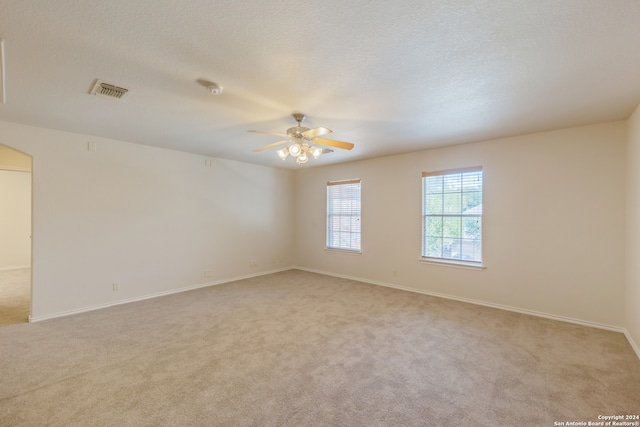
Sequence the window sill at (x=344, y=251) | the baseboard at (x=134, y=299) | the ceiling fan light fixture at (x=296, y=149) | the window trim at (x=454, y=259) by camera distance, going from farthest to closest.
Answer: the window sill at (x=344, y=251), the window trim at (x=454, y=259), the baseboard at (x=134, y=299), the ceiling fan light fixture at (x=296, y=149)

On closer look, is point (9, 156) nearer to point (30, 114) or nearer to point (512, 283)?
point (30, 114)

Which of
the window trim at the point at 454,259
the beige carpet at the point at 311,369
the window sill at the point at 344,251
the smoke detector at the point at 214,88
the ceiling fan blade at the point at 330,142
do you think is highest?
the smoke detector at the point at 214,88

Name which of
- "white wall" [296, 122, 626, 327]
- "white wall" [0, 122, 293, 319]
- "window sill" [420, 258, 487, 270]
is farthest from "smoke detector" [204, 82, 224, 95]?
"window sill" [420, 258, 487, 270]

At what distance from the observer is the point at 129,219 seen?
14.0 feet

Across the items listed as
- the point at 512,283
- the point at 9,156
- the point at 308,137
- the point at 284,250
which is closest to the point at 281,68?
the point at 308,137

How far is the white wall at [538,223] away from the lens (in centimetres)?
325

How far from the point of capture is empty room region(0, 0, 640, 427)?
1750 mm

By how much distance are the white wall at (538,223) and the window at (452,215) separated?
121 mm

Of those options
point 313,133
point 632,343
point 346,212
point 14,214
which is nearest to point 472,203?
point 632,343

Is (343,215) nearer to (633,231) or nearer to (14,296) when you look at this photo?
(633,231)

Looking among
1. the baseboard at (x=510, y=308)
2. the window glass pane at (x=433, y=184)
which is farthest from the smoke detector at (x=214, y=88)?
the baseboard at (x=510, y=308)

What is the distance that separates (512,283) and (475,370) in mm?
2047

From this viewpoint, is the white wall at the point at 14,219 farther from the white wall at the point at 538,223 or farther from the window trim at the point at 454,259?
the window trim at the point at 454,259

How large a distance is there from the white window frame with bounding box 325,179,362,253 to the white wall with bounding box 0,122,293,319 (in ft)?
5.00
